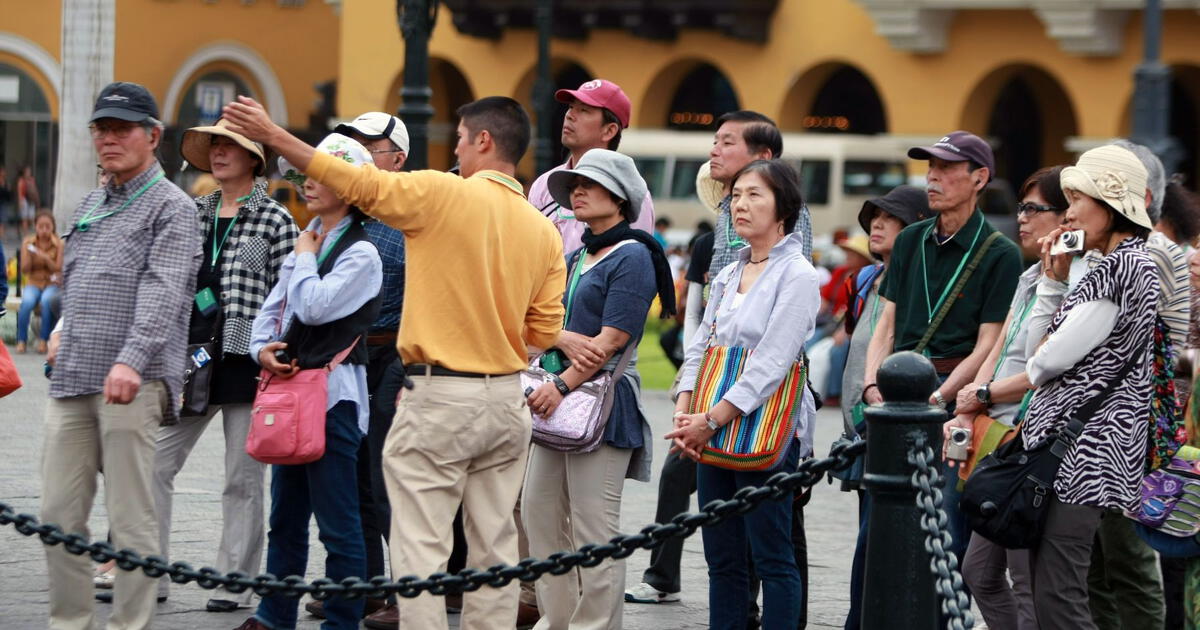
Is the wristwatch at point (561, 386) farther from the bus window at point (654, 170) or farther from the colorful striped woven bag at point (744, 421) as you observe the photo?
the bus window at point (654, 170)

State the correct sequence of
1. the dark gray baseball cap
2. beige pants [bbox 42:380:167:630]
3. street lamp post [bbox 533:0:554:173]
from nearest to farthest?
beige pants [bbox 42:380:167:630] < the dark gray baseball cap < street lamp post [bbox 533:0:554:173]

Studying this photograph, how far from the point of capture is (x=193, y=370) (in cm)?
709

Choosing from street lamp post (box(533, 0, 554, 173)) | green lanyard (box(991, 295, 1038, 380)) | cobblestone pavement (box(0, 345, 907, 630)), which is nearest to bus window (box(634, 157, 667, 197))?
street lamp post (box(533, 0, 554, 173))

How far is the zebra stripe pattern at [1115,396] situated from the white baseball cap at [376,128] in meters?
3.04

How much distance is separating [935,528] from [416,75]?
23.9ft

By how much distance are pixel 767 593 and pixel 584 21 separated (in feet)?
98.0

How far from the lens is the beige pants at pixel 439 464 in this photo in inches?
222

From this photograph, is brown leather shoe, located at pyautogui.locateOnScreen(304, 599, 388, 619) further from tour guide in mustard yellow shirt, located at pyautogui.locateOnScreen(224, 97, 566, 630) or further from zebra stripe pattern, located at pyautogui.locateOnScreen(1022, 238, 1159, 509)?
zebra stripe pattern, located at pyautogui.locateOnScreen(1022, 238, 1159, 509)

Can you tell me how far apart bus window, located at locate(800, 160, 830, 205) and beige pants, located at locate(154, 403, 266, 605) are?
27.7m

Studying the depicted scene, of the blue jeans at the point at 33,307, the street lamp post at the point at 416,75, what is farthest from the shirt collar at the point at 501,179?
the blue jeans at the point at 33,307

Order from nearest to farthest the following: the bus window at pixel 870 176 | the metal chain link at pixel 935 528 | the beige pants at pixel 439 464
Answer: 1. the metal chain link at pixel 935 528
2. the beige pants at pixel 439 464
3. the bus window at pixel 870 176

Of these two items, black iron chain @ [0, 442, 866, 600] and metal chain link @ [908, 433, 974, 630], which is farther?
black iron chain @ [0, 442, 866, 600]

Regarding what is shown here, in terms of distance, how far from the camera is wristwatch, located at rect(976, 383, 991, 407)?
241 inches

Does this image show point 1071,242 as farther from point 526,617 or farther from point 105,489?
point 105,489
